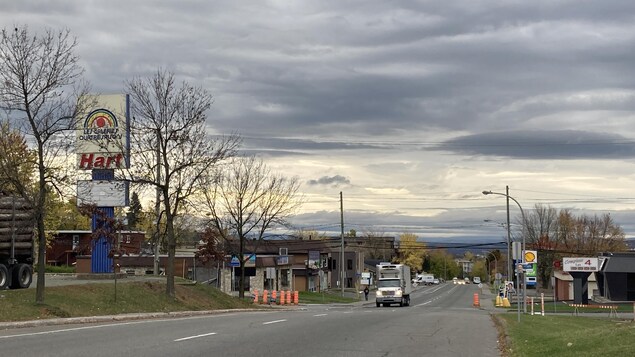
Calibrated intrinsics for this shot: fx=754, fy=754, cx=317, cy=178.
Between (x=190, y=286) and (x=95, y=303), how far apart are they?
1228cm

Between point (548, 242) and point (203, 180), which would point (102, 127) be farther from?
point (548, 242)

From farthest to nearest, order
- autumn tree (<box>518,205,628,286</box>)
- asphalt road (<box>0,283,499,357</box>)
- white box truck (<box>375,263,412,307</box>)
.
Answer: autumn tree (<box>518,205,628,286</box>) → white box truck (<box>375,263,412,307</box>) → asphalt road (<box>0,283,499,357</box>)

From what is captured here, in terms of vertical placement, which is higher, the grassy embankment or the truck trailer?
the truck trailer

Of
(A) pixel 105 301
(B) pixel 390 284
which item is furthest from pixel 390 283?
(A) pixel 105 301

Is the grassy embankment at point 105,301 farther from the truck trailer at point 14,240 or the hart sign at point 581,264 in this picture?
the hart sign at point 581,264

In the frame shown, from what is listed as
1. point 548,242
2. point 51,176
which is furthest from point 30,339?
point 548,242

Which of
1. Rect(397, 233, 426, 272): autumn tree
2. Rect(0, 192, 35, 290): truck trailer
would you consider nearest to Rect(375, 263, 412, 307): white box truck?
Rect(0, 192, 35, 290): truck trailer

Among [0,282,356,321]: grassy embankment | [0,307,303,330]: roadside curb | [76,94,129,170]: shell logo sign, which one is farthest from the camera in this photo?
[76,94,129,170]: shell logo sign

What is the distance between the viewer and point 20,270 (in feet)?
95.2

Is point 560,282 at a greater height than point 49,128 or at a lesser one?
lesser

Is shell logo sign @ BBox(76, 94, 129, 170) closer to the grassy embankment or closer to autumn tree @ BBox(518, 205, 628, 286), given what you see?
the grassy embankment

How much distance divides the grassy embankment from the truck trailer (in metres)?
1.44

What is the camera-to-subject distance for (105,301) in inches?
1137

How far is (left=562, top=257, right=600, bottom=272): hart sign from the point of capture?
217ft
